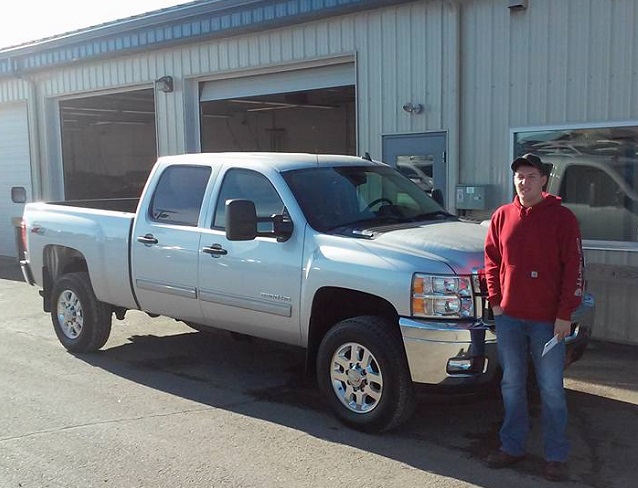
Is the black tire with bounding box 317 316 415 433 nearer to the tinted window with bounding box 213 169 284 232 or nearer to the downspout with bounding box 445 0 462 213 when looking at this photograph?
the tinted window with bounding box 213 169 284 232

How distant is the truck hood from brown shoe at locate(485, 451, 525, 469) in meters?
1.18

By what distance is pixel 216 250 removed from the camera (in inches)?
236

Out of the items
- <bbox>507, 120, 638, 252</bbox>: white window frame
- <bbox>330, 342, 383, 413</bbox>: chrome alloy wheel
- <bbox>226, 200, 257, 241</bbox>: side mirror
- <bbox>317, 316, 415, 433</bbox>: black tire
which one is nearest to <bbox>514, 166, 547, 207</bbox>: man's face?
<bbox>317, 316, 415, 433</bbox>: black tire

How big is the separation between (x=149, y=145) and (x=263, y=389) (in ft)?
70.5

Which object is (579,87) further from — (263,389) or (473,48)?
(263,389)

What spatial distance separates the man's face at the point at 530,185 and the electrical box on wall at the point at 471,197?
14.7ft

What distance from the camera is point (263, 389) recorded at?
6301 mm

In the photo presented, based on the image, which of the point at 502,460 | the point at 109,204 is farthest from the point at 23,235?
the point at 502,460

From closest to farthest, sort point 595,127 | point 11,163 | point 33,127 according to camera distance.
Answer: point 595,127 → point 33,127 → point 11,163

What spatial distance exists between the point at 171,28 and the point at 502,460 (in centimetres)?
967

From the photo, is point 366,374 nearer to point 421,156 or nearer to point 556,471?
point 556,471

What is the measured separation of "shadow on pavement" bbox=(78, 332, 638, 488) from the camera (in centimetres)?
470

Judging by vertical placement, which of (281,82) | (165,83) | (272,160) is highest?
(165,83)

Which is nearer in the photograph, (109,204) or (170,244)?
(170,244)
